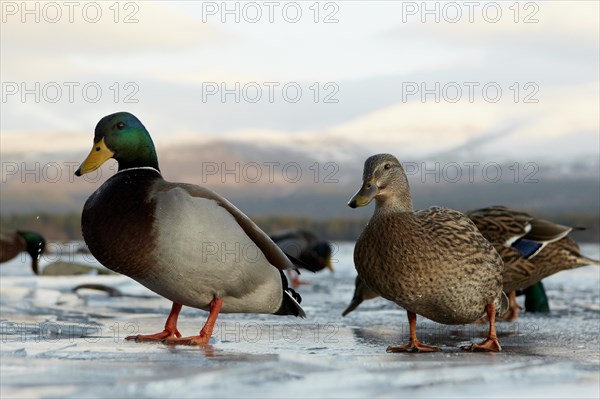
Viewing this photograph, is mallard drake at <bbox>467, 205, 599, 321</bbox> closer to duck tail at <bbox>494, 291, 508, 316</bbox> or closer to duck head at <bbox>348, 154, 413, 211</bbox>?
duck tail at <bbox>494, 291, 508, 316</bbox>

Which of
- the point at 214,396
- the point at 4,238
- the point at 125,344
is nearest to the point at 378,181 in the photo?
the point at 125,344

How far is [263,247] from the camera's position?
15.3ft

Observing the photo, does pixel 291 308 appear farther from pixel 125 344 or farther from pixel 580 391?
pixel 580 391

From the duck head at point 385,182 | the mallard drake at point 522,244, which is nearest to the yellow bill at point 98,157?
the duck head at point 385,182

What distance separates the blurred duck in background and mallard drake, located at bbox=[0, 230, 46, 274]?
7.35 metres

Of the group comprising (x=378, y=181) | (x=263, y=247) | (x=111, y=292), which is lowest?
(x=111, y=292)

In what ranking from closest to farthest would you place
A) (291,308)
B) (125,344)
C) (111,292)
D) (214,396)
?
(214,396)
(125,344)
(291,308)
(111,292)

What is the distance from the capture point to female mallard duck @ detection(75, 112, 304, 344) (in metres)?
4.27

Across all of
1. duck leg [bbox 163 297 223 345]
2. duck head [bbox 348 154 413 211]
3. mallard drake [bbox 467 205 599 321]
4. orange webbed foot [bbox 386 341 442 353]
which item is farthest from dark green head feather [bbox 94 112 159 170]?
mallard drake [bbox 467 205 599 321]

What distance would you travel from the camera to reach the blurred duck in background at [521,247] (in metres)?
6.23

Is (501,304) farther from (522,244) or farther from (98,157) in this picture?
(98,157)

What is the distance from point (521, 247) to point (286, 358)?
10.7ft

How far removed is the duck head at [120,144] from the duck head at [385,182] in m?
1.11

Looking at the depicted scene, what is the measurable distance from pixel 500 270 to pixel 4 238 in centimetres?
934
